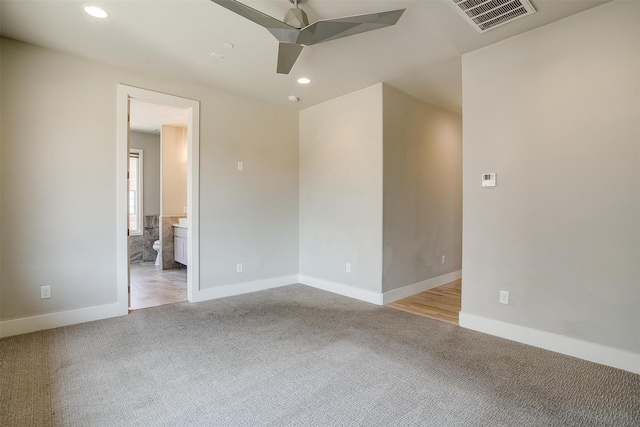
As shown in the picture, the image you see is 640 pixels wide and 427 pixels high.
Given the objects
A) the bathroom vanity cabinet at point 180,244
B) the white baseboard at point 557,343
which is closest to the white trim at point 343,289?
the white baseboard at point 557,343

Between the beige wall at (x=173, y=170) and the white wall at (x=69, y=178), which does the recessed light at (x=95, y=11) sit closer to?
the white wall at (x=69, y=178)

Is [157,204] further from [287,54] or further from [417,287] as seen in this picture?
[417,287]

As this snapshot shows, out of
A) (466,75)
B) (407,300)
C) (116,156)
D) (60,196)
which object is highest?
(466,75)

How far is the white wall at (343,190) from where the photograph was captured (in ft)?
12.5

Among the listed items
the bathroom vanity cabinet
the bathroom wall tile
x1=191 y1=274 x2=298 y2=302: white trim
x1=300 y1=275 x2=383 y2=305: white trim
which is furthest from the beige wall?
x1=300 y1=275 x2=383 y2=305: white trim

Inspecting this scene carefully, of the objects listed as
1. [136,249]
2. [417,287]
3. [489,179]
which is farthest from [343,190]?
[136,249]

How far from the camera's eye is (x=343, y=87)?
388 cm

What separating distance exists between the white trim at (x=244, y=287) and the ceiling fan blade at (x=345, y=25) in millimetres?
3030

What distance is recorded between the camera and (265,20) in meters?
2.12

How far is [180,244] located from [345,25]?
4.83 m

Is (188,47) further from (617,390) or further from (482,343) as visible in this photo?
(617,390)

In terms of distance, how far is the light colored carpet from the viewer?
169 cm

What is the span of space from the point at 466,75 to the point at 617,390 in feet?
8.85

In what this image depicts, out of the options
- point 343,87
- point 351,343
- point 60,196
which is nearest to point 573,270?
point 351,343
